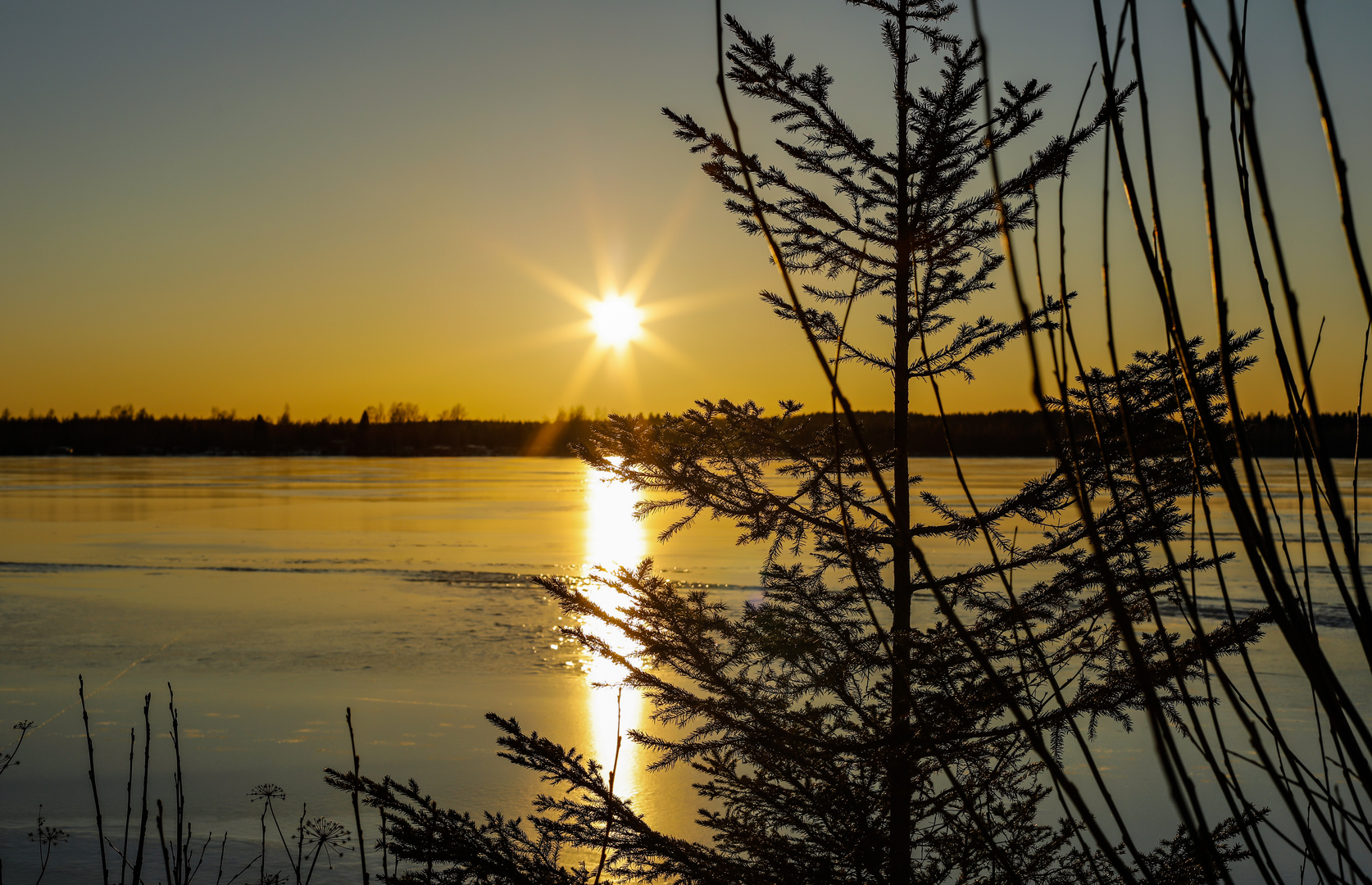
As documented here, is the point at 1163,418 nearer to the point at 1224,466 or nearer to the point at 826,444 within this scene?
the point at 826,444

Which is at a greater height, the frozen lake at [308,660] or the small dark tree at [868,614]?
the small dark tree at [868,614]

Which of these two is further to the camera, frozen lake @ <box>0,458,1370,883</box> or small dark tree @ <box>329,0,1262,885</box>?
frozen lake @ <box>0,458,1370,883</box>

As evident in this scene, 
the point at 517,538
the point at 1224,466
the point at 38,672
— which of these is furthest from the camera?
the point at 517,538

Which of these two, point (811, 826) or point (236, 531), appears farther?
point (236, 531)

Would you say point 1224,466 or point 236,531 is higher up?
point 1224,466

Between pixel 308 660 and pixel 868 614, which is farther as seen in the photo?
pixel 308 660

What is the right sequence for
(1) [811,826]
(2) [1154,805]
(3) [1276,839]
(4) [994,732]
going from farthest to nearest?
(2) [1154,805]
(3) [1276,839]
(1) [811,826]
(4) [994,732]

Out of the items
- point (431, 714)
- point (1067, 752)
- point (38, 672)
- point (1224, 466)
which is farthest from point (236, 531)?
point (1224, 466)

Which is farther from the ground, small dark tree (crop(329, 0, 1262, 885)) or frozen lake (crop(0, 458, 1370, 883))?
small dark tree (crop(329, 0, 1262, 885))

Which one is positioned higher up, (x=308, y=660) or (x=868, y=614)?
(x=868, y=614)

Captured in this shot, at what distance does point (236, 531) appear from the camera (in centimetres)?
2075

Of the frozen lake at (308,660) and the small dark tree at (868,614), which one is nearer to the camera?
the small dark tree at (868,614)

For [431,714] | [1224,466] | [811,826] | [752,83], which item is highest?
[752,83]

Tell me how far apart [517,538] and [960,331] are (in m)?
17.2
